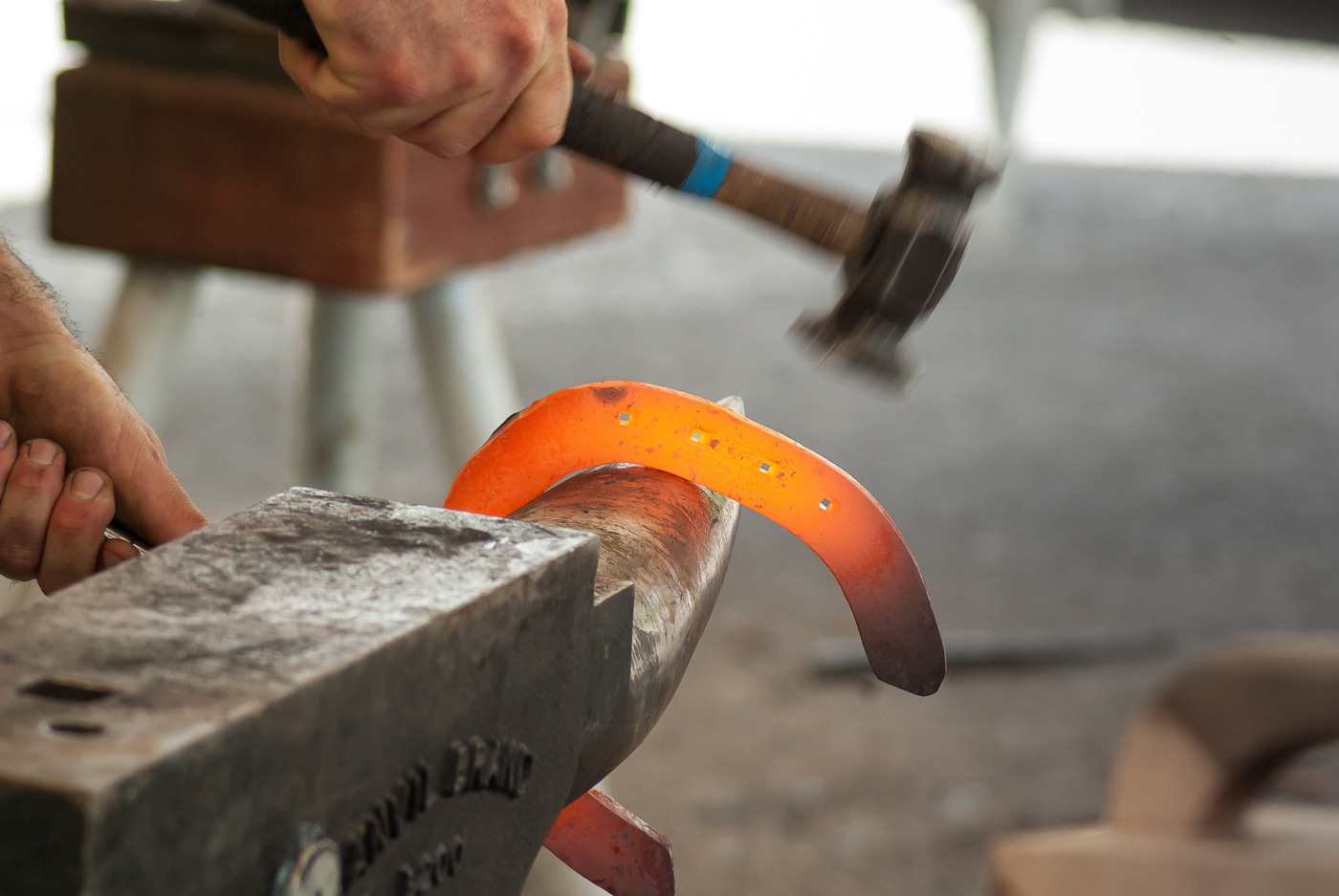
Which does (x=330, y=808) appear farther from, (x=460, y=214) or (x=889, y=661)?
(x=460, y=214)

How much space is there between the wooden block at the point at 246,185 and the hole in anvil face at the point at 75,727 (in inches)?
40.1

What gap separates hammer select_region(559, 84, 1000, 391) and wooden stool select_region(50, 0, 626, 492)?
462 millimetres

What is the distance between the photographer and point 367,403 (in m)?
1.69

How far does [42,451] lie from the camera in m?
0.56

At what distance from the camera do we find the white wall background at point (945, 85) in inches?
212

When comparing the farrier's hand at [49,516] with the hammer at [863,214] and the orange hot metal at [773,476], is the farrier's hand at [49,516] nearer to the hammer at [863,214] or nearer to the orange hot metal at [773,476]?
the orange hot metal at [773,476]

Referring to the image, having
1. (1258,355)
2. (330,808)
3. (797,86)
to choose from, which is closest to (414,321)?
(330,808)

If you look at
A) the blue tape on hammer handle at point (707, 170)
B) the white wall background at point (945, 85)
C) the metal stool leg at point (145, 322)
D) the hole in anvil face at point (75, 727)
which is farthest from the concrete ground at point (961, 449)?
the hole in anvil face at point (75, 727)

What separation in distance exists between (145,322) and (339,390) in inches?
10.4

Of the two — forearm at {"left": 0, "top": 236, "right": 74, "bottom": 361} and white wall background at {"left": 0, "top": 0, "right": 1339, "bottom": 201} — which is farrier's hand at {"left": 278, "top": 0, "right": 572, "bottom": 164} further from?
white wall background at {"left": 0, "top": 0, "right": 1339, "bottom": 201}

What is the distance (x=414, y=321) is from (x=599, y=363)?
1.86 metres

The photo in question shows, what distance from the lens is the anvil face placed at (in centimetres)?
27

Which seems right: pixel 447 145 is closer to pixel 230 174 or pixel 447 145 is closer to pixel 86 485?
pixel 86 485

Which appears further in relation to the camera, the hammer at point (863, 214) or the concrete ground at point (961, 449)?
the concrete ground at point (961, 449)
